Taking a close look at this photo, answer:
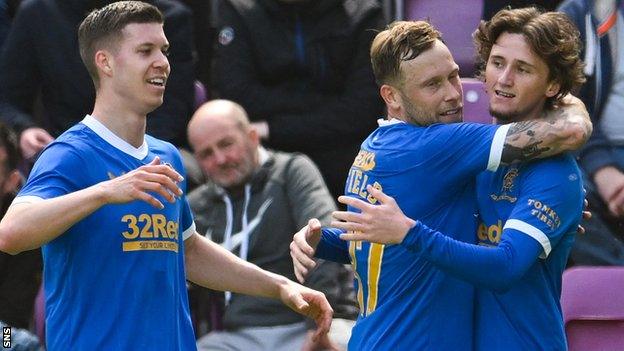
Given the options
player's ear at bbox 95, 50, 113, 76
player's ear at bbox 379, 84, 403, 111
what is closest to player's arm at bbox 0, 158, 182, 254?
player's ear at bbox 95, 50, 113, 76

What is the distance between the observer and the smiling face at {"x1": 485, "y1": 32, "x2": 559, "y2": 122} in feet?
18.2

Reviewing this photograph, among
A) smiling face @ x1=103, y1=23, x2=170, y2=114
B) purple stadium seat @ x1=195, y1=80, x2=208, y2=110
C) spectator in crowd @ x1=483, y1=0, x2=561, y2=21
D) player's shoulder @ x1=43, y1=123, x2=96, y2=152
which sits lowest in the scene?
purple stadium seat @ x1=195, y1=80, x2=208, y2=110

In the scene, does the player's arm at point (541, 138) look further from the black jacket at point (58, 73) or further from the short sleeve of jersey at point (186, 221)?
the black jacket at point (58, 73)

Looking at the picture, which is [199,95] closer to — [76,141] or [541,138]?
[76,141]

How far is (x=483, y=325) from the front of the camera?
17.9 ft

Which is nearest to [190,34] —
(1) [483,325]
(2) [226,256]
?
(2) [226,256]

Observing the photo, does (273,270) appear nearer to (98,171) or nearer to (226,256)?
(226,256)

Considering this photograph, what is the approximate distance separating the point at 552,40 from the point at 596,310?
79.0 inches

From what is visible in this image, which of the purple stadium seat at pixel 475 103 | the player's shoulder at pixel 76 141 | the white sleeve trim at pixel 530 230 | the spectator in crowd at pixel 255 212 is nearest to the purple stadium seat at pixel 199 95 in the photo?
the spectator in crowd at pixel 255 212

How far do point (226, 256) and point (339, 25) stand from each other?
2.57 m

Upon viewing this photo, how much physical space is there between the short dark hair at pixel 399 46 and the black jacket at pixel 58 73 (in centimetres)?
273

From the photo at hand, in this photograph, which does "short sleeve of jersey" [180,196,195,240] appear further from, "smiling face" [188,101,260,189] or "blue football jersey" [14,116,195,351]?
"smiling face" [188,101,260,189]

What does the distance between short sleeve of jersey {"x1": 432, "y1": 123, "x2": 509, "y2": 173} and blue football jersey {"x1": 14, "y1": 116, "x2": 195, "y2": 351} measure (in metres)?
1.10

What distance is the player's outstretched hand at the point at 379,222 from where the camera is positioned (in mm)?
5176
